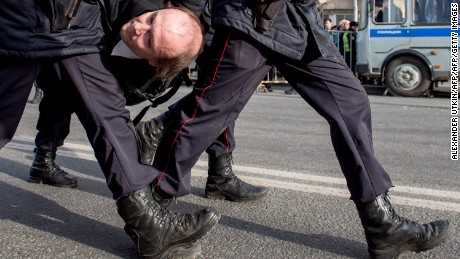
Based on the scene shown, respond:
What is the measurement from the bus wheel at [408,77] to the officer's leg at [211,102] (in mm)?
11605

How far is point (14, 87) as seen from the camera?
283cm

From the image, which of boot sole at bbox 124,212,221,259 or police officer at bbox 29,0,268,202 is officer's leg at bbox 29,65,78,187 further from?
boot sole at bbox 124,212,221,259

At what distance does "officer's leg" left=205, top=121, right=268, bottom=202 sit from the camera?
3918 mm

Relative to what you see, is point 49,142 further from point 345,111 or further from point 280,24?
point 345,111

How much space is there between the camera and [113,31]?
2.93 metres

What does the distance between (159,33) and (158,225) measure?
33.4 inches

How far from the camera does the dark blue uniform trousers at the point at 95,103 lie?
2.79 m

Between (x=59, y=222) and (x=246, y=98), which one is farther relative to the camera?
(x=59, y=222)

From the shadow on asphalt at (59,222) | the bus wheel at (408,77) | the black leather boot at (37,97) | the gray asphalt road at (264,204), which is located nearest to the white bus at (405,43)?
the bus wheel at (408,77)

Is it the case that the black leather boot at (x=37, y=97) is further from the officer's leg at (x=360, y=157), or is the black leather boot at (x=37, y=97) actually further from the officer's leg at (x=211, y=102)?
the officer's leg at (x=360, y=157)

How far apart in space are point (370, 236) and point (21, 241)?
1671 millimetres

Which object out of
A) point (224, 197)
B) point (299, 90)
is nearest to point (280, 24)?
point (299, 90)

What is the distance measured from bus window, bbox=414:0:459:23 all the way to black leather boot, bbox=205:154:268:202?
1126 cm

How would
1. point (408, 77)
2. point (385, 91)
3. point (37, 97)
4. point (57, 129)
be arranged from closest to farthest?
Result: point (57, 129) → point (37, 97) → point (408, 77) → point (385, 91)
